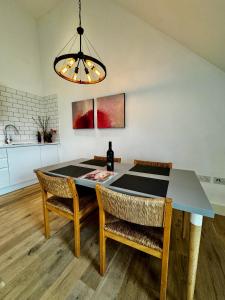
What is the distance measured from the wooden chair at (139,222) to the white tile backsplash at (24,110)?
9.46ft

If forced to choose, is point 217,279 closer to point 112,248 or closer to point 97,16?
point 112,248

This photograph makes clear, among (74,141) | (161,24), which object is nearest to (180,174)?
(161,24)

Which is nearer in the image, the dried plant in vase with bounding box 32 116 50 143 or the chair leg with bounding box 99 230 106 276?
the chair leg with bounding box 99 230 106 276

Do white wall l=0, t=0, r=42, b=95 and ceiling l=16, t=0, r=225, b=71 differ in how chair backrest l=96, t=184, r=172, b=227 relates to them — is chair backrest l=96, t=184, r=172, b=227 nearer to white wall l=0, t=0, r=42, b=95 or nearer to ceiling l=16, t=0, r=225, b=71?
ceiling l=16, t=0, r=225, b=71

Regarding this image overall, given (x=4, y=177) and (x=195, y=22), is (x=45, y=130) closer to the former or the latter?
(x=4, y=177)

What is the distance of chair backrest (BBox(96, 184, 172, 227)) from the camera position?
761 mm

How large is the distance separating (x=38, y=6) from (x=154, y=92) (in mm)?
3165

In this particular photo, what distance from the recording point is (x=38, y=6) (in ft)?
9.51

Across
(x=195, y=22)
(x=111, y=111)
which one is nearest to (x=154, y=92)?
(x=111, y=111)

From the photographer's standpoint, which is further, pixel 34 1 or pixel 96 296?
pixel 34 1

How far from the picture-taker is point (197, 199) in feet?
2.75

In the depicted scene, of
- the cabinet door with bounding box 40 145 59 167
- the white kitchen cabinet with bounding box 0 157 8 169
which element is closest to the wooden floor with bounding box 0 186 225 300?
the white kitchen cabinet with bounding box 0 157 8 169

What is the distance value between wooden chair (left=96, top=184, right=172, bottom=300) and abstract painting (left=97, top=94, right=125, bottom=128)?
1.73 metres

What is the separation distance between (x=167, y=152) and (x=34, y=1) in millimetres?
3979
